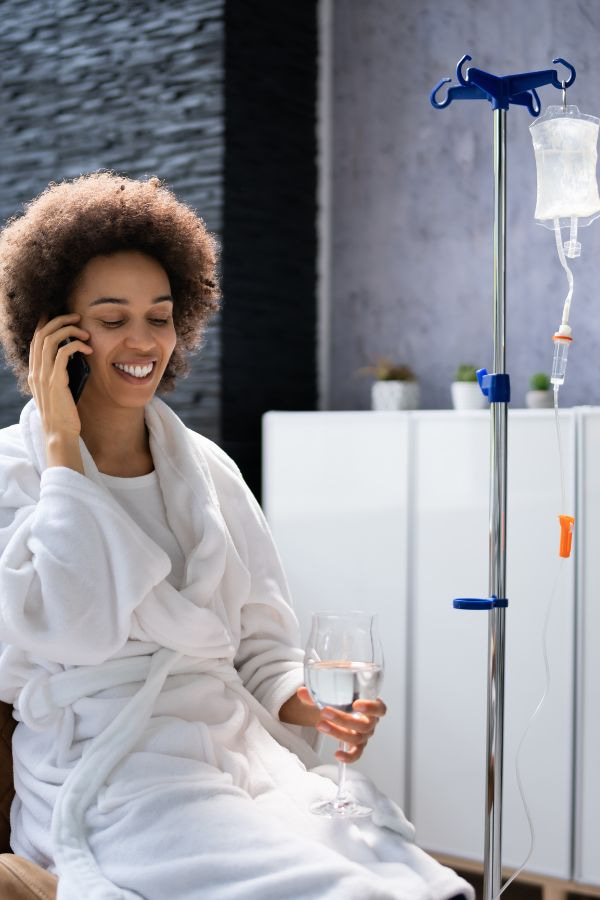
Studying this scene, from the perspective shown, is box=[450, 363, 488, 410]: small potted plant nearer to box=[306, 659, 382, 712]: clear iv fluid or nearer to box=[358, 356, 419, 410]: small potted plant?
box=[358, 356, 419, 410]: small potted plant

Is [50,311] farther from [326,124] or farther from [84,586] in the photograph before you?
[326,124]

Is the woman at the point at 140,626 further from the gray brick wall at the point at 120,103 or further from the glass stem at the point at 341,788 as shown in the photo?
the gray brick wall at the point at 120,103

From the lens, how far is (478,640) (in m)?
3.10

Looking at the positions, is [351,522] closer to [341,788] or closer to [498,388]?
[498,388]

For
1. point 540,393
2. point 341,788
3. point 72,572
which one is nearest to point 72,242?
point 72,572

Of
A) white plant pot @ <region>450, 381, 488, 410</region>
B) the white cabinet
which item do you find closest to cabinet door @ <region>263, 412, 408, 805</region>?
the white cabinet

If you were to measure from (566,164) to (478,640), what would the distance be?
1.60 metres

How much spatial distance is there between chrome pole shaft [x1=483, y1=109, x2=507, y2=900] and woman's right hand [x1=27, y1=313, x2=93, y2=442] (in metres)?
0.67

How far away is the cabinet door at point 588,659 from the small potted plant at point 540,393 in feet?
0.97

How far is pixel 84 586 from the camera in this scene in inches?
65.0

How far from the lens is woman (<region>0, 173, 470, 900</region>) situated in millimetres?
1539

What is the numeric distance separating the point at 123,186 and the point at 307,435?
1.55m

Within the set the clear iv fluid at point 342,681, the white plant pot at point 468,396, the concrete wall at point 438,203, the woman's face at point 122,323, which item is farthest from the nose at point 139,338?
the concrete wall at point 438,203

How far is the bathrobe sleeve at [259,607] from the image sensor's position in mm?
1948
